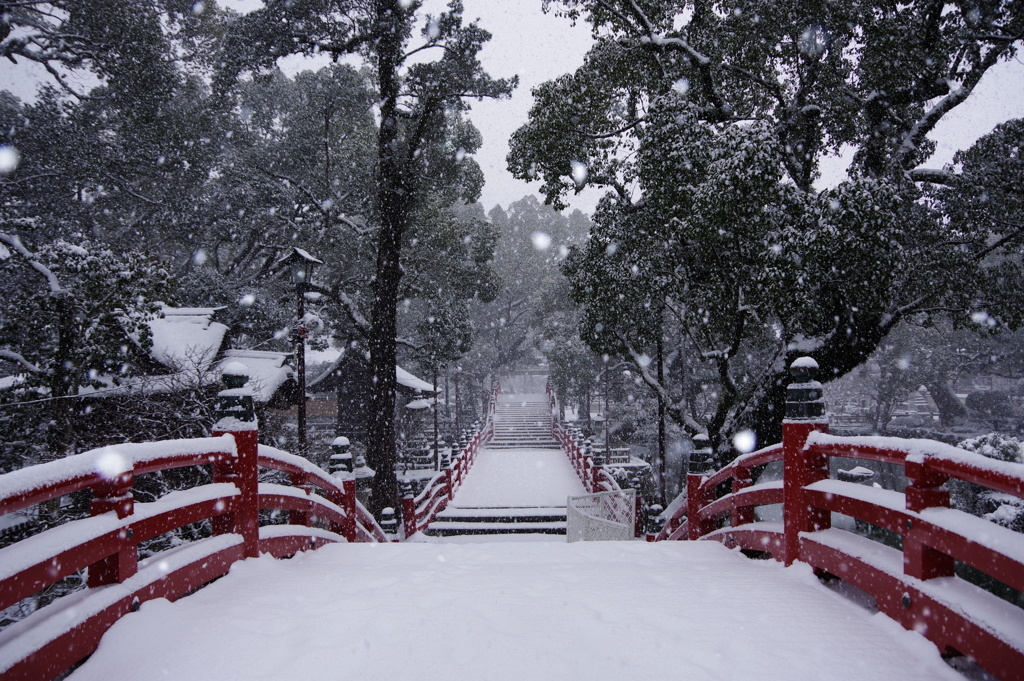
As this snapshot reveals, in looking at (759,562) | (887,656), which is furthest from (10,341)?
(887,656)

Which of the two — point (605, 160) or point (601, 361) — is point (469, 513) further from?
point (601, 361)

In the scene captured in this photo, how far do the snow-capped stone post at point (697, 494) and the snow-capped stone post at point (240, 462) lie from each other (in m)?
4.43

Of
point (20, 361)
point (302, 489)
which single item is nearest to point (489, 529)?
point (302, 489)

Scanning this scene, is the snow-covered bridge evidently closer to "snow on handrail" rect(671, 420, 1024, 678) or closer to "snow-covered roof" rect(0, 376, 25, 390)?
"snow on handrail" rect(671, 420, 1024, 678)

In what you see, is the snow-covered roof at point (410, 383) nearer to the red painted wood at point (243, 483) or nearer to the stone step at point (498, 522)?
the stone step at point (498, 522)

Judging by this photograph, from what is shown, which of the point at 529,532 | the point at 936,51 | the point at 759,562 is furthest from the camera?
the point at 529,532

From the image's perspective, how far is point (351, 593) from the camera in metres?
3.28

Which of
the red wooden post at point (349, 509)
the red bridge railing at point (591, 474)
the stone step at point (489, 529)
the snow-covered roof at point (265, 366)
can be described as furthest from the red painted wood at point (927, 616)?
the snow-covered roof at point (265, 366)

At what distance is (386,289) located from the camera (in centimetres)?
1427

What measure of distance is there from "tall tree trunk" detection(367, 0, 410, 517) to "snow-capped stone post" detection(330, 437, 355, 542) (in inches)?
265

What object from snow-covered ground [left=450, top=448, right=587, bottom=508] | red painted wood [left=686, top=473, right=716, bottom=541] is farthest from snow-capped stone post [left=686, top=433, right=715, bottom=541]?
snow-covered ground [left=450, top=448, right=587, bottom=508]

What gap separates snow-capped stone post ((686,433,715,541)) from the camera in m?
6.01

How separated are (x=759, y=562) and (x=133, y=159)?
19.5 m

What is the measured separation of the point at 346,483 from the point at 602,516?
6284mm
